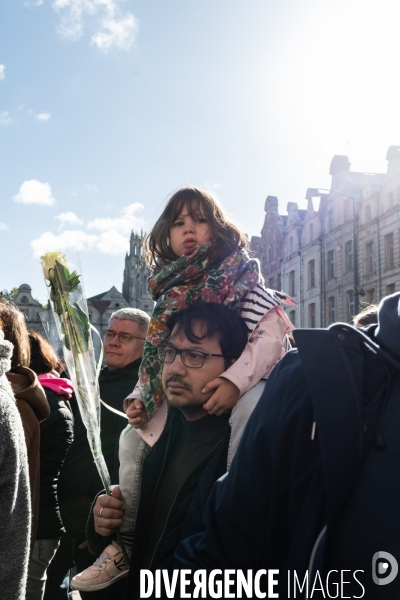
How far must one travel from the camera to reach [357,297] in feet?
101

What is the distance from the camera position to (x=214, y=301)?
8.81 feet

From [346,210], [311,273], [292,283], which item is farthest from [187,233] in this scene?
[292,283]

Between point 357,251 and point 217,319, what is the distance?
30374 mm

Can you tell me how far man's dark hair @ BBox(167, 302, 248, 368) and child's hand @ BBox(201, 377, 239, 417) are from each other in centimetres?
14

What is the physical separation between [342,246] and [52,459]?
3069 centimetres

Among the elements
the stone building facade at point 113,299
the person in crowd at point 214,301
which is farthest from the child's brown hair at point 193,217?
the stone building facade at point 113,299

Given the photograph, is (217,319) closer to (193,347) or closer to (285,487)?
(193,347)

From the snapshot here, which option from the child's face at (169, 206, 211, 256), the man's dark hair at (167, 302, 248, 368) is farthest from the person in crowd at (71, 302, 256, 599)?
the child's face at (169, 206, 211, 256)

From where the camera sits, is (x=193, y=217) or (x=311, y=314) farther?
(x=311, y=314)

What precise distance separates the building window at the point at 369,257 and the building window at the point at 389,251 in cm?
132

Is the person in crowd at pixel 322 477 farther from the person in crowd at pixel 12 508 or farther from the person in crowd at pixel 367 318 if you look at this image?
the person in crowd at pixel 367 318

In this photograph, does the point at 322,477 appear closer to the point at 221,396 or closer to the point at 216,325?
the point at 221,396

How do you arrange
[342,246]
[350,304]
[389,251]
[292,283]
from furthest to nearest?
[292,283]
[342,246]
[350,304]
[389,251]

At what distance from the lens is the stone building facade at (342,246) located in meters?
29.2
